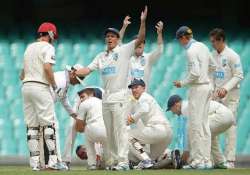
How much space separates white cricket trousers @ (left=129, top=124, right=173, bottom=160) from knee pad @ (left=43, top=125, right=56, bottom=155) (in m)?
1.75

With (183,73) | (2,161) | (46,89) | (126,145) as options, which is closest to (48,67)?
(46,89)

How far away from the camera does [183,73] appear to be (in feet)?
66.3

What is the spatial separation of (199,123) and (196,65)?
0.82 meters

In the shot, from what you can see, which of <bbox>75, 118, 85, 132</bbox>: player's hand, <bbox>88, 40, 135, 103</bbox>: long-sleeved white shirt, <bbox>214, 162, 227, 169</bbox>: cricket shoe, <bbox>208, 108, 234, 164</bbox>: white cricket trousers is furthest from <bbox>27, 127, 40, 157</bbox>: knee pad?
<bbox>214, 162, 227, 169</bbox>: cricket shoe

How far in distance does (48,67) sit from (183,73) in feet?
22.3

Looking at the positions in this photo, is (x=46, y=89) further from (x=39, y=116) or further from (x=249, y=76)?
(x=249, y=76)

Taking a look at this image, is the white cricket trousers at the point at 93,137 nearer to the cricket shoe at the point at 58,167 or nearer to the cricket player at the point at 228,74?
the cricket shoe at the point at 58,167

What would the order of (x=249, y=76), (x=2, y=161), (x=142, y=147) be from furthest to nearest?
(x=249, y=76), (x=2, y=161), (x=142, y=147)

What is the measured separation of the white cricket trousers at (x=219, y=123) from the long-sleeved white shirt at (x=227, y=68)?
71 centimetres

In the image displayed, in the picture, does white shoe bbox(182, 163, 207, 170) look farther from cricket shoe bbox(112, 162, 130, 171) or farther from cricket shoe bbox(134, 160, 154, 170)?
cricket shoe bbox(112, 162, 130, 171)

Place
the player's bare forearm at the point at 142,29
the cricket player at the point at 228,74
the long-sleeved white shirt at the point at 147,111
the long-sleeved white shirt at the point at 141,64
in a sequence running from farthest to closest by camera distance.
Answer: the long-sleeved white shirt at the point at 141,64
the cricket player at the point at 228,74
the long-sleeved white shirt at the point at 147,111
the player's bare forearm at the point at 142,29

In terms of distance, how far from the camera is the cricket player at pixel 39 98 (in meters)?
13.9

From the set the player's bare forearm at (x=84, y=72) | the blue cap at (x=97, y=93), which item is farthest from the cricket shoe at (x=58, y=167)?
the blue cap at (x=97, y=93)

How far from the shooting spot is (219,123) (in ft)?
49.0
